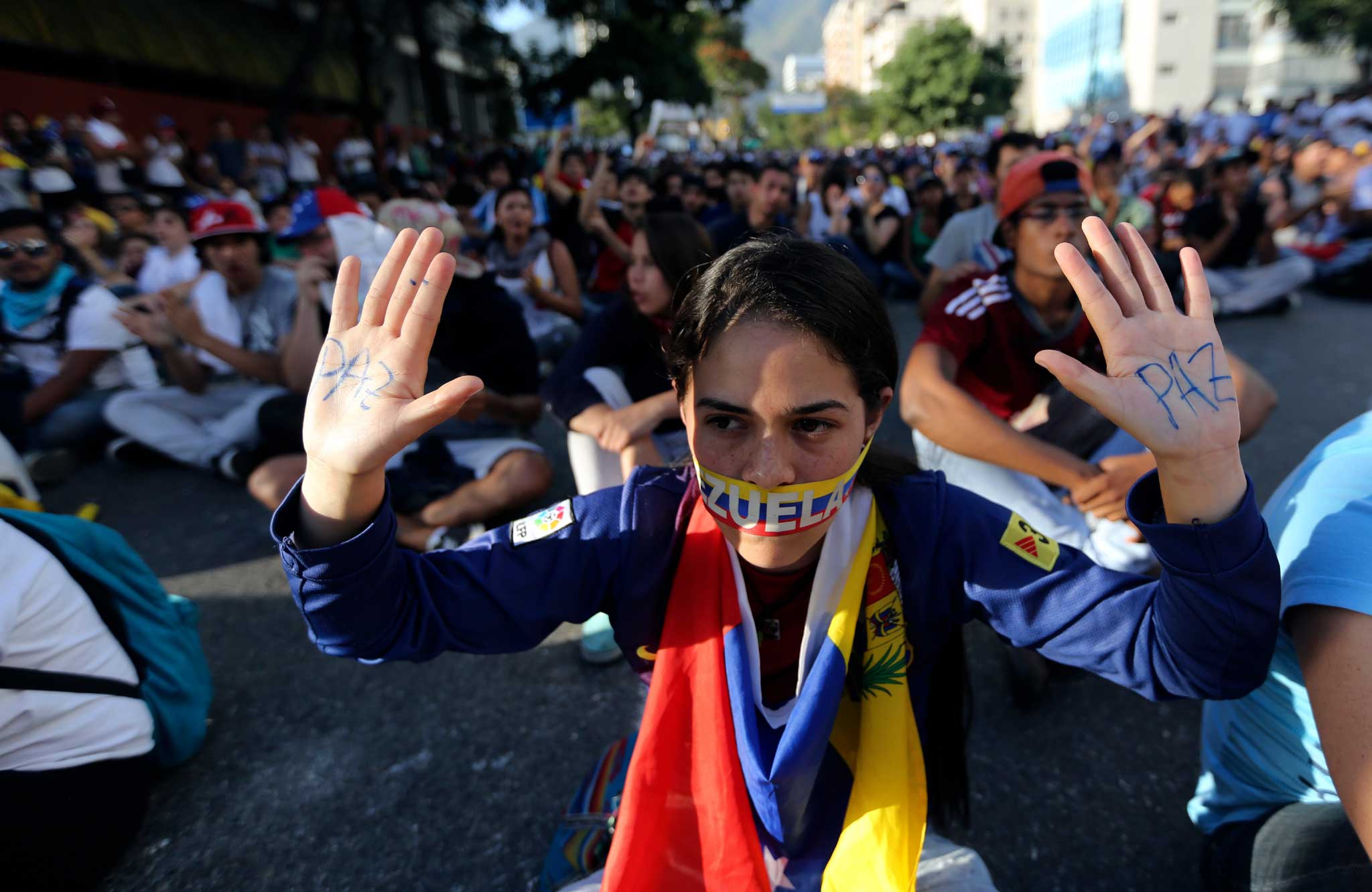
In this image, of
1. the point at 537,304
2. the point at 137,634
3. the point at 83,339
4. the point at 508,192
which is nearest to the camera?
the point at 137,634

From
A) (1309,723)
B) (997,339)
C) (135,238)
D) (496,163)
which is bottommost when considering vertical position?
(1309,723)

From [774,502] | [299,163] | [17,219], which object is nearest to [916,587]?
[774,502]

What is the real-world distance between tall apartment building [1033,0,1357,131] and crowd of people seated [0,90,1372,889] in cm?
5039

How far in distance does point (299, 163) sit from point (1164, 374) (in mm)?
14544

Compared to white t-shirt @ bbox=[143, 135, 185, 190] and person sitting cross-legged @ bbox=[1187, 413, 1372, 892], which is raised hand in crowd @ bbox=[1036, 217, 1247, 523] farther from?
white t-shirt @ bbox=[143, 135, 185, 190]

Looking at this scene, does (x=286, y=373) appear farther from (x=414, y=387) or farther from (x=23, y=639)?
(x=414, y=387)

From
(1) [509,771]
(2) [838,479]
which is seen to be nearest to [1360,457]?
(2) [838,479]

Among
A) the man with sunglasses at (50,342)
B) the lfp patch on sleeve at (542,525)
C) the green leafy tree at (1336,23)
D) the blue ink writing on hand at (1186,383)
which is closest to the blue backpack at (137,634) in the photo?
Answer: the lfp patch on sleeve at (542,525)

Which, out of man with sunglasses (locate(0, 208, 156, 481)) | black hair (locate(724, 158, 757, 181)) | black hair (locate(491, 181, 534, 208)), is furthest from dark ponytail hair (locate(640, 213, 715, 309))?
black hair (locate(724, 158, 757, 181))

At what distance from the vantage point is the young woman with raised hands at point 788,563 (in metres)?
1.09

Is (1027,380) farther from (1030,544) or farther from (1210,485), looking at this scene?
(1210,485)

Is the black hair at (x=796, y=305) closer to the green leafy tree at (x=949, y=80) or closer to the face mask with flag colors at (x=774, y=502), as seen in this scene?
the face mask with flag colors at (x=774, y=502)

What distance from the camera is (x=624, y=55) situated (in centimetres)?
2345

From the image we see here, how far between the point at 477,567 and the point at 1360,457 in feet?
4.66
